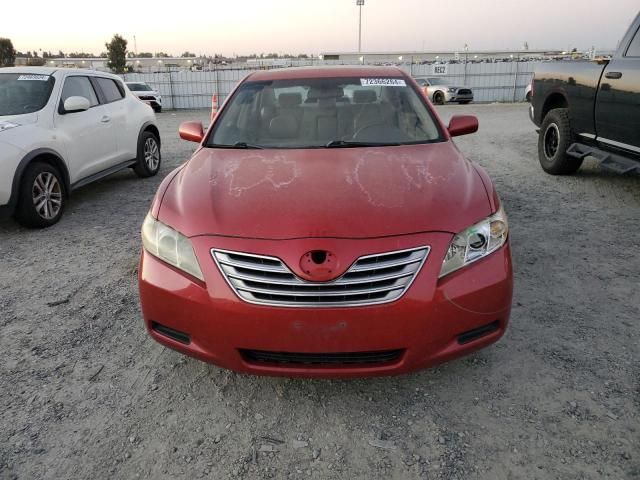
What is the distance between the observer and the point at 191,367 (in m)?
2.76

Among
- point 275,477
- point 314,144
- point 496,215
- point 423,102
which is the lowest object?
point 275,477

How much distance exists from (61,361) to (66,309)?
0.71 m

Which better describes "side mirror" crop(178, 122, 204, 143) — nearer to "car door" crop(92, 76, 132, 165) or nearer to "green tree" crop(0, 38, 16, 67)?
"car door" crop(92, 76, 132, 165)

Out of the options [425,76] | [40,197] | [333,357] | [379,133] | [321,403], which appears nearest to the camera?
[333,357]

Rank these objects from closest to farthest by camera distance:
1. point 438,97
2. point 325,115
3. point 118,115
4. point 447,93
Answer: point 325,115
point 118,115
point 447,93
point 438,97

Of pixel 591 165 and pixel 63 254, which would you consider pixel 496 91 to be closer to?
pixel 591 165

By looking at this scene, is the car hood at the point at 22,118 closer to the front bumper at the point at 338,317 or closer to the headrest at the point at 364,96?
the headrest at the point at 364,96

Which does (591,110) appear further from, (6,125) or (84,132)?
(6,125)

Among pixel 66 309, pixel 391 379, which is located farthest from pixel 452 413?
pixel 66 309

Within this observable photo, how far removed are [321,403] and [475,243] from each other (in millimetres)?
1044

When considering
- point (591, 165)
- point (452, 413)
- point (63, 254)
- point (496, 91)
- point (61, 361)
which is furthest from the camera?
point (496, 91)

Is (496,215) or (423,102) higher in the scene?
(423,102)

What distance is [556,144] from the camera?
22.9 ft

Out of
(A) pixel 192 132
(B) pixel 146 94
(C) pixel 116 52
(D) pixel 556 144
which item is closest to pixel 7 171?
(A) pixel 192 132
